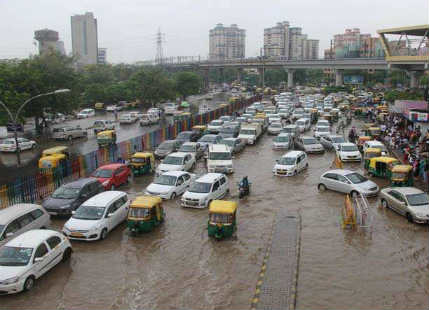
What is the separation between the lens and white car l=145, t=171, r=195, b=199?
2136 cm

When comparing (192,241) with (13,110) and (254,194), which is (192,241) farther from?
(13,110)

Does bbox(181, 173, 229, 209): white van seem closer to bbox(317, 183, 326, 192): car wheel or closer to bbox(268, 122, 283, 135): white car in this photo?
bbox(317, 183, 326, 192): car wheel

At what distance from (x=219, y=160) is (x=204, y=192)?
296 inches

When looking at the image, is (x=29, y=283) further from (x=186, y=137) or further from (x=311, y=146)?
(x=311, y=146)

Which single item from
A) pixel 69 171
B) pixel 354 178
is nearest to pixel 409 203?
pixel 354 178

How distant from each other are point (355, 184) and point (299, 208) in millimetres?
3515

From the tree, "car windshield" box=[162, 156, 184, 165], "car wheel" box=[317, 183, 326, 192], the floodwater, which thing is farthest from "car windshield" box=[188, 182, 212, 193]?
the tree

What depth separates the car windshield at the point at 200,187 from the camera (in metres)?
20.5

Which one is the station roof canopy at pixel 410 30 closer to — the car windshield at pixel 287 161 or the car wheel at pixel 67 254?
the car windshield at pixel 287 161

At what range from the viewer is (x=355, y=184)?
21.9m

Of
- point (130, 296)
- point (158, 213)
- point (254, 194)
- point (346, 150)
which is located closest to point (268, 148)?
point (346, 150)

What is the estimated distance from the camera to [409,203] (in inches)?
715

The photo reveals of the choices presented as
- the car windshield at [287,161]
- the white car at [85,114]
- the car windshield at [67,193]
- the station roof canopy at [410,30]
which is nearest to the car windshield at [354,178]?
the car windshield at [287,161]

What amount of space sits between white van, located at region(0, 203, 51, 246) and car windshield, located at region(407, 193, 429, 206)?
1468 cm
